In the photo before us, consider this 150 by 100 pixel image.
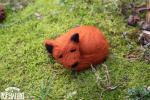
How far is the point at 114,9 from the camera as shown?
3.81 meters

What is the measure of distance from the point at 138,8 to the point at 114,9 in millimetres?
220

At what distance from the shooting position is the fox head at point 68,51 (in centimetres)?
309

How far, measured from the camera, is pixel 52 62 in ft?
11.1

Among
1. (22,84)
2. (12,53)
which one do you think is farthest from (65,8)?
(22,84)

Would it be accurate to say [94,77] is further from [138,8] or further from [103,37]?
[138,8]

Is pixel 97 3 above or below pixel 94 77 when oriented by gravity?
above

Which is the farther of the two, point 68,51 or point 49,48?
point 49,48

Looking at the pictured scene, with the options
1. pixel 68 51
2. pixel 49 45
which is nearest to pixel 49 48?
pixel 49 45

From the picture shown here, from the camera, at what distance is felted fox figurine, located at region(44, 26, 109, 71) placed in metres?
3.11

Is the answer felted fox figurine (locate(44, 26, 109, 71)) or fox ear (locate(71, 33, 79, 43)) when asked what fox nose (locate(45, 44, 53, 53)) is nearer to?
felted fox figurine (locate(44, 26, 109, 71))

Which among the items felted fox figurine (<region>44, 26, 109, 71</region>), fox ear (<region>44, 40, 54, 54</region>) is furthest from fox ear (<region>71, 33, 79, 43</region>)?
fox ear (<region>44, 40, 54, 54</region>)

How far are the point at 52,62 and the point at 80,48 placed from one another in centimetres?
33

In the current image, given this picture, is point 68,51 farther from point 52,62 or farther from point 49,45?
point 52,62

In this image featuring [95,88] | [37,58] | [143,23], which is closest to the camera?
[95,88]
